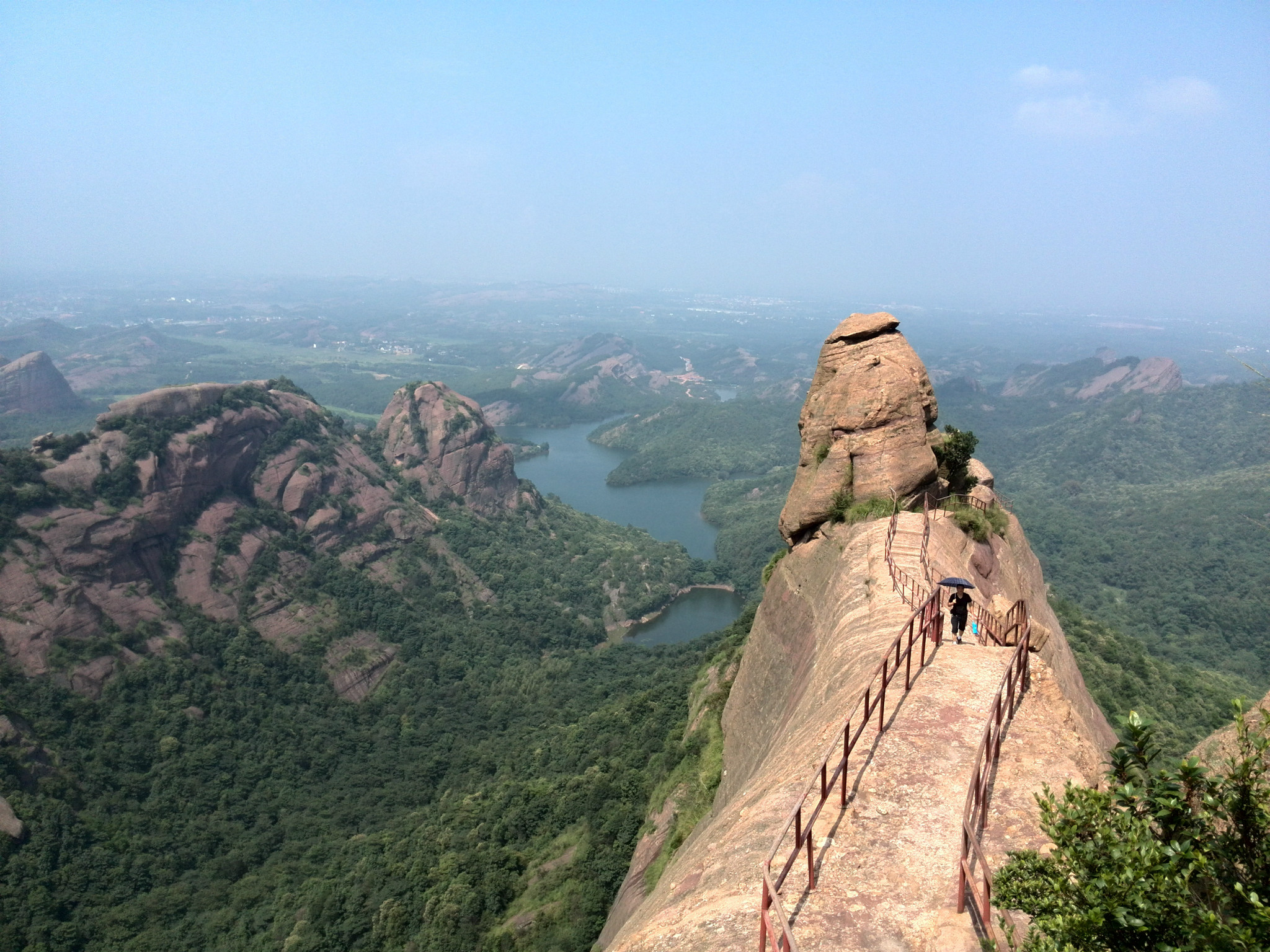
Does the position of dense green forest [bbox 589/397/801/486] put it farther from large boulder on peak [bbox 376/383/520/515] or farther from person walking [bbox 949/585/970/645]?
person walking [bbox 949/585/970/645]

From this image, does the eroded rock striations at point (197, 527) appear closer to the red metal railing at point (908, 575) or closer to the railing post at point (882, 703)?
the red metal railing at point (908, 575)

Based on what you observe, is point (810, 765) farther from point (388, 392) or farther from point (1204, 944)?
point (388, 392)

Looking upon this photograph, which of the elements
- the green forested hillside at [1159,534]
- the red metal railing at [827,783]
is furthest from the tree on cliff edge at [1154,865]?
the green forested hillside at [1159,534]

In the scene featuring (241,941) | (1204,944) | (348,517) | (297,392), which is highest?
(1204,944)

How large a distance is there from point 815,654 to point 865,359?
441 inches

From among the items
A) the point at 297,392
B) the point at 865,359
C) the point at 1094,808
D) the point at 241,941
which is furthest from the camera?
the point at 297,392

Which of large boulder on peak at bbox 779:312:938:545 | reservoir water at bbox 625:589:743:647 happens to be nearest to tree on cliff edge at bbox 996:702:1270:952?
large boulder on peak at bbox 779:312:938:545

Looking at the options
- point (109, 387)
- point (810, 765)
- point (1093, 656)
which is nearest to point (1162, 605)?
point (1093, 656)

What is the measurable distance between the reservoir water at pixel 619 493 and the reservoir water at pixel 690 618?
14057mm

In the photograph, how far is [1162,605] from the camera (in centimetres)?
6812

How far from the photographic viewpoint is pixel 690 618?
242ft

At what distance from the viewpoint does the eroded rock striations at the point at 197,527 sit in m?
43.8

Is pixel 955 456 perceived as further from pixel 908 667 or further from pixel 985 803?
pixel 985 803

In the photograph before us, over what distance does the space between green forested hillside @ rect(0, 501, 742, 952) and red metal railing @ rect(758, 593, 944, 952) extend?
1691 centimetres
